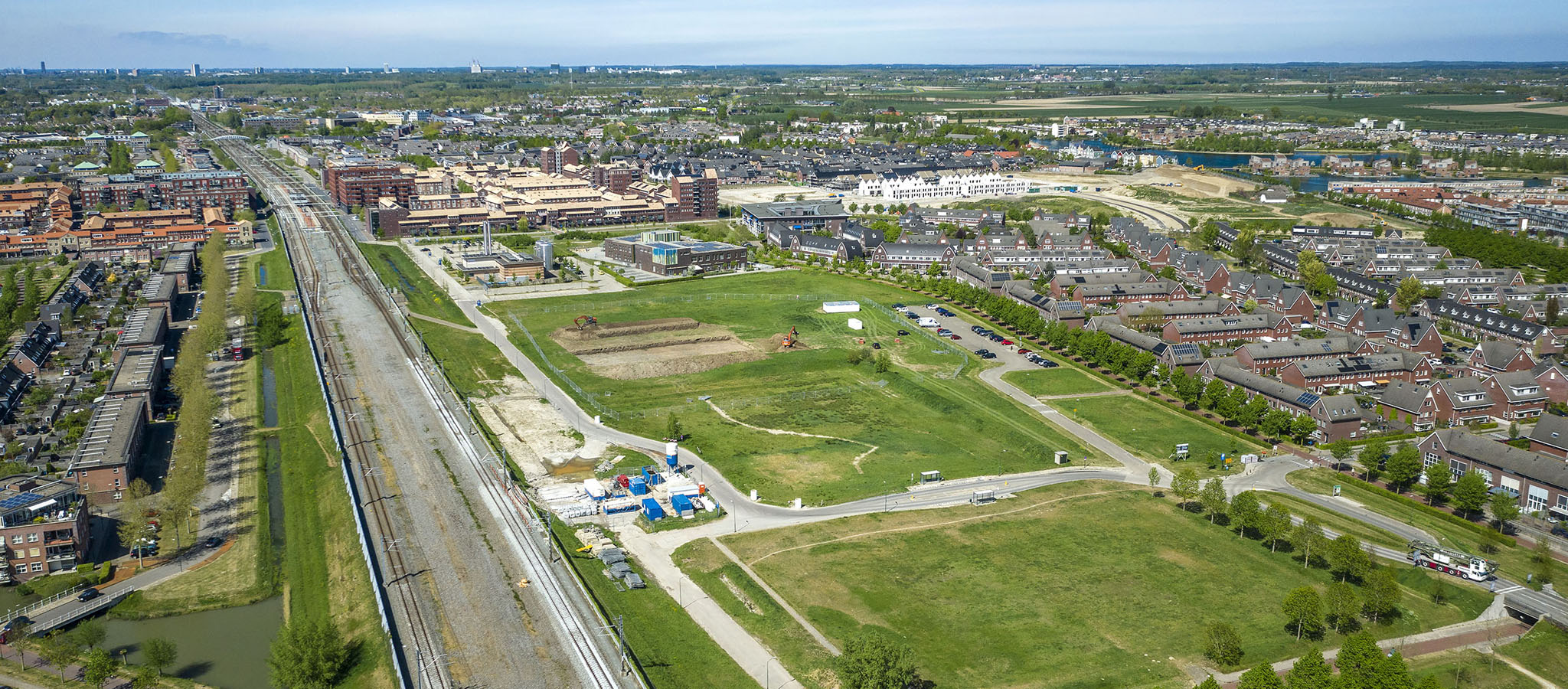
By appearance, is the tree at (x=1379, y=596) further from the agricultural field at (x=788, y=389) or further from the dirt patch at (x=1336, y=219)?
the dirt patch at (x=1336, y=219)

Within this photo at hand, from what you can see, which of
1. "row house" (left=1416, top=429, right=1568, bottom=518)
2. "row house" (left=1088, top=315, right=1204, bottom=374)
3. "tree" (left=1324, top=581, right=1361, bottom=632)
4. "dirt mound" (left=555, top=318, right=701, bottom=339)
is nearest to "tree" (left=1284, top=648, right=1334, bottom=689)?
"tree" (left=1324, top=581, right=1361, bottom=632)

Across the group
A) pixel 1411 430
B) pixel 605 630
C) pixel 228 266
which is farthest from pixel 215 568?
pixel 228 266

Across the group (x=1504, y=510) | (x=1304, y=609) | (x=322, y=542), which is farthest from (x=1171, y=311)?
(x=322, y=542)

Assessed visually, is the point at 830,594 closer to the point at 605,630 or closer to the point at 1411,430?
the point at 605,630

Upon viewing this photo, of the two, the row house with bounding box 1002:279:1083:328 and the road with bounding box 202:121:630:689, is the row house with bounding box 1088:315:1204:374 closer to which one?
the row house with bounding box 1002:279:1083:328

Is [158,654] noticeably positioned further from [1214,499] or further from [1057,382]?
[1057,382]

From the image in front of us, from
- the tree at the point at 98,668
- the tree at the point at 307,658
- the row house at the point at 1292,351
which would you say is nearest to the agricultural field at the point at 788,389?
the row house at the point at 1292,351
